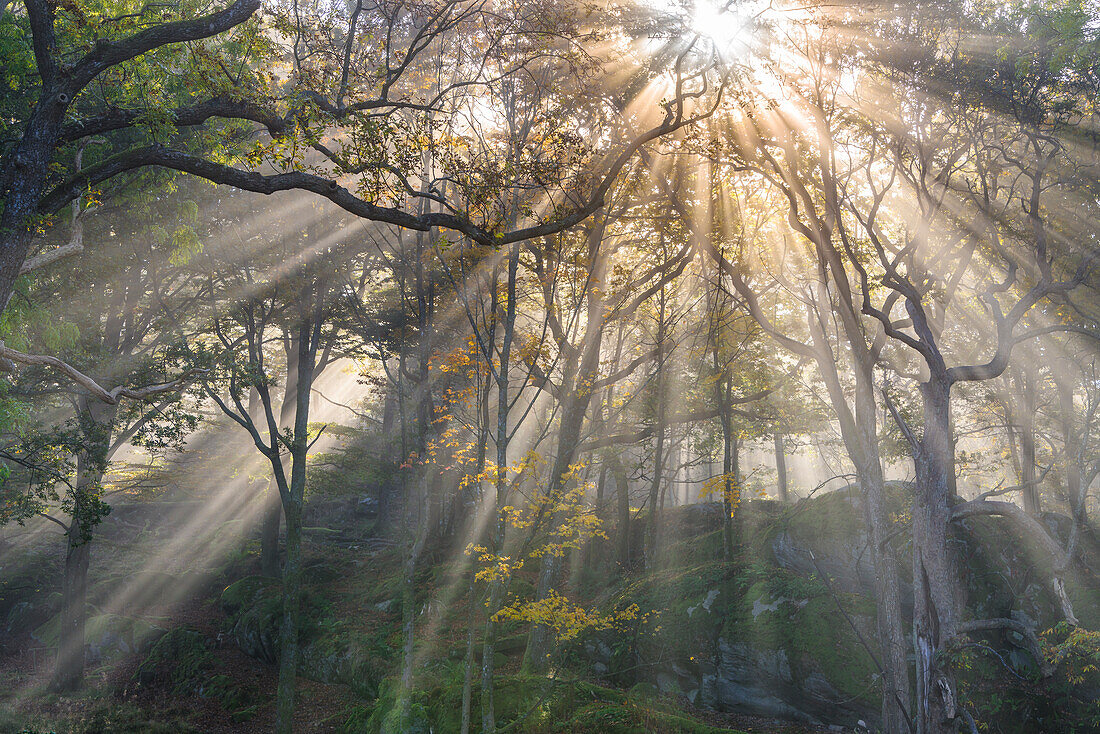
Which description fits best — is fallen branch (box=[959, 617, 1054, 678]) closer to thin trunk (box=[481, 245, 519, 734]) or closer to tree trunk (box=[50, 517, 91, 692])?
thin trunk (box=[481, 245, 519, 734])

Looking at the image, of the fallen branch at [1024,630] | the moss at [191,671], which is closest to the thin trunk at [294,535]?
the moss at [191,671]

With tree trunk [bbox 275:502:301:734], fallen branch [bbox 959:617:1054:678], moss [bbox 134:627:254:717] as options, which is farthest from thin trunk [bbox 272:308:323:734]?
fallen branch [bbox 959:617:1054:678]

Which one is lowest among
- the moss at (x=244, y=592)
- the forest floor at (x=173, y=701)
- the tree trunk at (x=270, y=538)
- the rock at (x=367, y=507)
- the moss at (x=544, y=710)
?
the forest floor at (x=173, y=701)

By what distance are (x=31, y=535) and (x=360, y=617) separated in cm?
1805

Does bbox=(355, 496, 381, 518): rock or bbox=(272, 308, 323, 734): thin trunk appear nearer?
bbox=(272, 308, 323, 734): thin trunk

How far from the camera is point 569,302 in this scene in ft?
43.2

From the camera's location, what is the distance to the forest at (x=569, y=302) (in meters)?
7.41

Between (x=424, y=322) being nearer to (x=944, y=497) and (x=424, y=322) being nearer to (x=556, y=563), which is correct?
(x=556, y=563)

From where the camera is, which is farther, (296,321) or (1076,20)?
(296,321)

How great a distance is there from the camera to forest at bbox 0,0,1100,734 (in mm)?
7413

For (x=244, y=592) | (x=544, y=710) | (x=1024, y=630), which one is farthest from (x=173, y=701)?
(x=1024, y=630)

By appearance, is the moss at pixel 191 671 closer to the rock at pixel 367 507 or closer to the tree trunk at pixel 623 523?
the tree trunk at pixel 623 523

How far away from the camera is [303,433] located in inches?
548

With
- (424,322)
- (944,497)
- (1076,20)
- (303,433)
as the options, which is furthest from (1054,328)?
(303,433)
